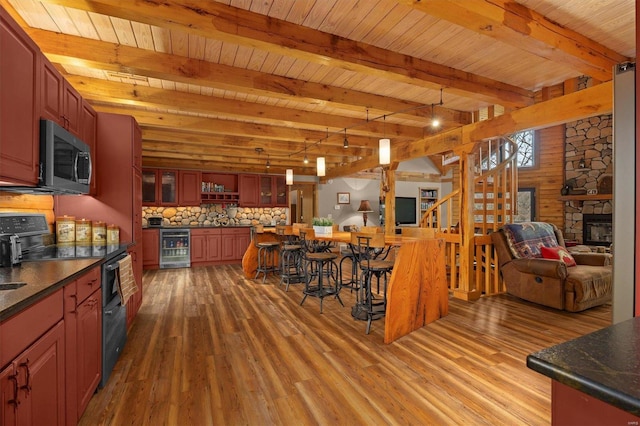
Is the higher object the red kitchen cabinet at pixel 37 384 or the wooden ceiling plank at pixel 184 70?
the wooden ceiling plank at pixel 184 70

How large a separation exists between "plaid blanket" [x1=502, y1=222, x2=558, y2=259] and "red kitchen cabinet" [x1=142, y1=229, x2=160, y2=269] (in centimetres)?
653

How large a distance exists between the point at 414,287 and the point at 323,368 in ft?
4.22

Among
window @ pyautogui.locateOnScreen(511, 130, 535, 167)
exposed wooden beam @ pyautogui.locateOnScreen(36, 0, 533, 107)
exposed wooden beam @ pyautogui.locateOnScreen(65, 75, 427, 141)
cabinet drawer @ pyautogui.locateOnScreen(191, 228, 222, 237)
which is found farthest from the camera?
window @ pyautogui.locateOnScreen(511, 130, 535, 167)

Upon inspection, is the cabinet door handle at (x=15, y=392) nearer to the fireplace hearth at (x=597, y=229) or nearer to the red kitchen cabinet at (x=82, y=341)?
the red kitchen cabinet at (x=82, y=341)

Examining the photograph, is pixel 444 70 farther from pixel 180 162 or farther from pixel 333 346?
pixel 180 162

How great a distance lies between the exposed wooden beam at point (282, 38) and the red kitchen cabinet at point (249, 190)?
5.76 metres

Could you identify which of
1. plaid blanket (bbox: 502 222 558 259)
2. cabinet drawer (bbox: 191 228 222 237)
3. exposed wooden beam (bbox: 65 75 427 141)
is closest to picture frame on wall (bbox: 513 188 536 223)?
plaid blanket (bbox: 502 222 558 259)

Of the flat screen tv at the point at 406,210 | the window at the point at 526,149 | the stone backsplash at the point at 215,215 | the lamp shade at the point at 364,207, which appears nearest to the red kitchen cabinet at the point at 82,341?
the stone backsplash at the point at 215,215

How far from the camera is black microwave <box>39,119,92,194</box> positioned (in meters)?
1.82

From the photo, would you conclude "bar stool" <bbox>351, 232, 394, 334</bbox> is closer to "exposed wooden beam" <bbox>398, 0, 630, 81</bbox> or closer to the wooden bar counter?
the wooden bar counter

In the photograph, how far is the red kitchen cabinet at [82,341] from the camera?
5.08 ft

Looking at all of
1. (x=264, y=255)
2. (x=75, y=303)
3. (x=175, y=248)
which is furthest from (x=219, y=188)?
(x=75, y=303)

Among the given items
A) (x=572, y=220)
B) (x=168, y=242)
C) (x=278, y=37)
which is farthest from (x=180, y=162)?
(x=572, y=220)

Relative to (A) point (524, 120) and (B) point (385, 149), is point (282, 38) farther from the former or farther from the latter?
(A) point (524, 120)
